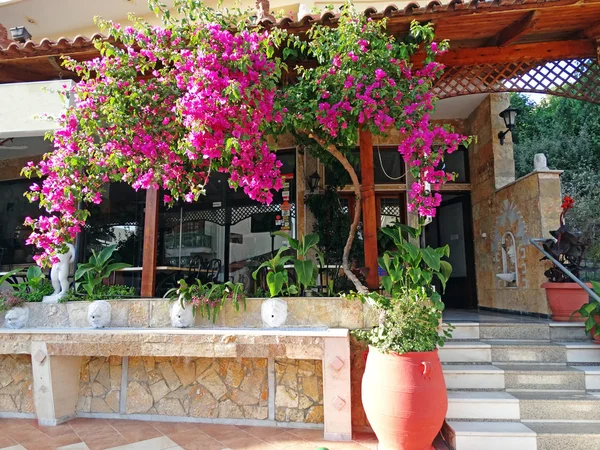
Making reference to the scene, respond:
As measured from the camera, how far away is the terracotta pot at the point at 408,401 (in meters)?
2.59

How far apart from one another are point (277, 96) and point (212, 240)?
12.3ft

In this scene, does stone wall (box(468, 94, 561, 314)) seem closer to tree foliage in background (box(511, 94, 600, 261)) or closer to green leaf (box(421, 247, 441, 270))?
green leaf (box(421, 247, 441, 270))

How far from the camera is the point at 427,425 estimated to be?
259cm

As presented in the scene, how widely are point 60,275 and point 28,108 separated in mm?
1851

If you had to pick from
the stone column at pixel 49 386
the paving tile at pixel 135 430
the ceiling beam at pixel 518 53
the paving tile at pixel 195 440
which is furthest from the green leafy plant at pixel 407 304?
the stone column at pixel 49 386

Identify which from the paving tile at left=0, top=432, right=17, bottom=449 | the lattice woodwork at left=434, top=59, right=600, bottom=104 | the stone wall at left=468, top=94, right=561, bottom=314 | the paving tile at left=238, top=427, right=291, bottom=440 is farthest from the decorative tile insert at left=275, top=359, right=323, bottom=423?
the lattice woodwork at left=434, top=59, right=600, bottom=104

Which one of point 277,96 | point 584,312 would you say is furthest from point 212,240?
point 584,312

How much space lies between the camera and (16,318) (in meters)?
3.76

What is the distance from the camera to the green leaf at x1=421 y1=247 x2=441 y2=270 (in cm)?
342

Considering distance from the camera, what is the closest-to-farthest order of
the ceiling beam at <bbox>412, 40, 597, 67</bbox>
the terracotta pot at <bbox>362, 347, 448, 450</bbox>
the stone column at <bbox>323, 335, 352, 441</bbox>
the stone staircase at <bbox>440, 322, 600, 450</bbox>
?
1. the terracotta pot at <bbox>362, 347, 448, 450</bbox>
2. the stone staircase at <bbox>440, 322, 600, 450</bbox>
3. the stone column at <bbox>323, 335, 352, 441</bbox>
4. the ceiling beam at <bbox>412, 40, 597, 67</bbox>

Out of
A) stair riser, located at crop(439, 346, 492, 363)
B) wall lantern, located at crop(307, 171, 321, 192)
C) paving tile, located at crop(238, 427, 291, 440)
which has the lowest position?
paving tile, located at crop(238, 427, 291, 440)

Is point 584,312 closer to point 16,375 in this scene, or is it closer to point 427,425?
point 427,425

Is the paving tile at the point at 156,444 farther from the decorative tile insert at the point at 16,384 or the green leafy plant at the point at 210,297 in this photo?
the decorative tile insert at the point at 16,384

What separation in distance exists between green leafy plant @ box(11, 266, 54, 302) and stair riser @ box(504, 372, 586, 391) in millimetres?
4156
